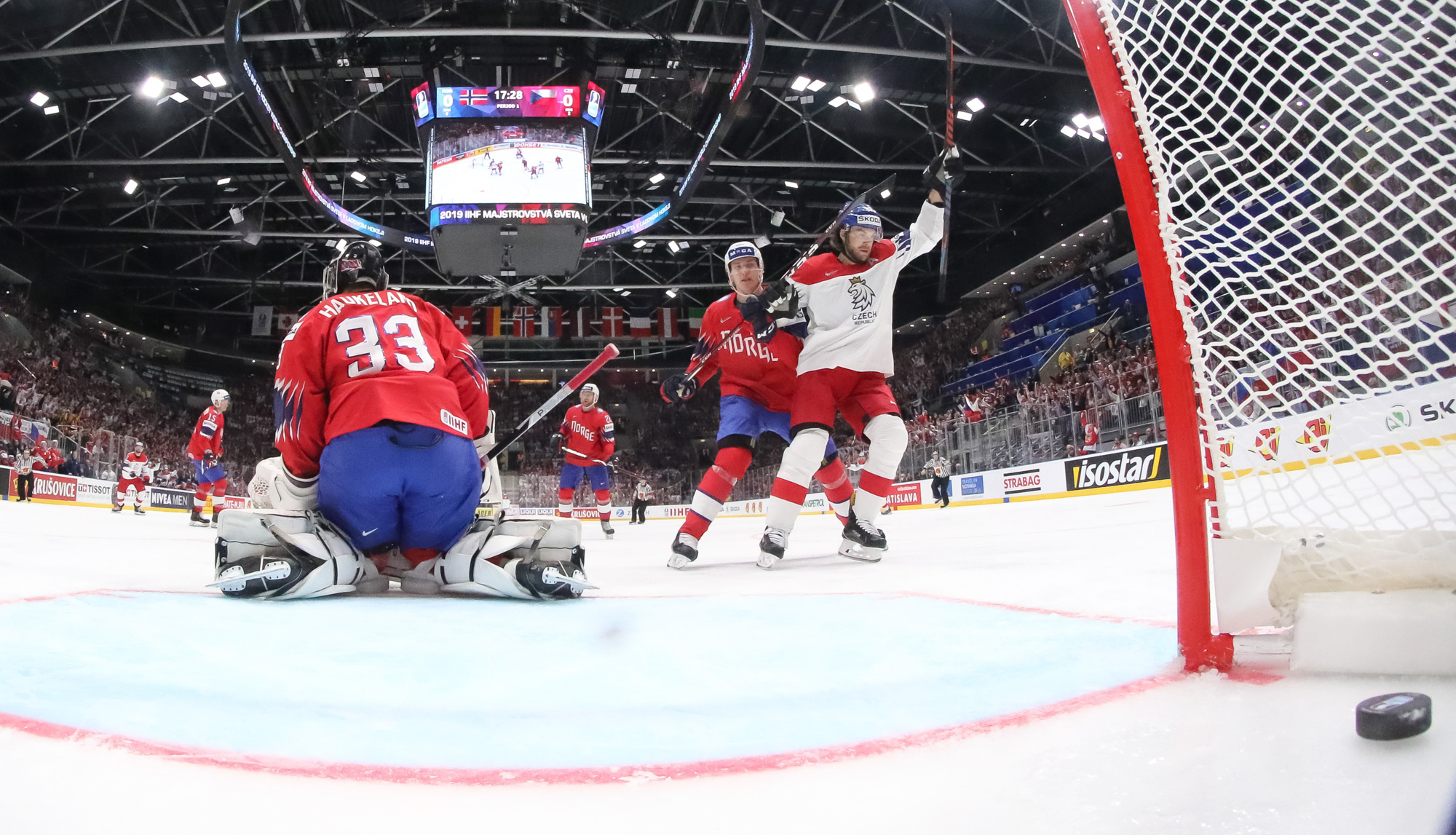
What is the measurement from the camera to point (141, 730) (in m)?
0.94

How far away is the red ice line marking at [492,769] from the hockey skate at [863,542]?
9.50 feet

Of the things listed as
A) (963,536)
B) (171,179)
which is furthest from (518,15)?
(963,536)

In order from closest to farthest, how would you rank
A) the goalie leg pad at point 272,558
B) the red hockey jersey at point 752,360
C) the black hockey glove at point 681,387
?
the goalie leg pad at point 272,558, the red hockey jersey at point 752,360, the black hockey glove at point 681,387

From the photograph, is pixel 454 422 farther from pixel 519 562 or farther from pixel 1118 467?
pixel 1118 467

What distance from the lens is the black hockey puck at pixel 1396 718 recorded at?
2.64 feet

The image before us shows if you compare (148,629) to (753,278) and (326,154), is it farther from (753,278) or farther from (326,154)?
(326,154)

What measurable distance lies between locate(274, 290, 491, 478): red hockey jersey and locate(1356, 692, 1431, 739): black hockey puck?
2.18 metres

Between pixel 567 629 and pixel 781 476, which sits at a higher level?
pixel 781 476

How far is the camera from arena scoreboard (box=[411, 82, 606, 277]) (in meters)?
9.14

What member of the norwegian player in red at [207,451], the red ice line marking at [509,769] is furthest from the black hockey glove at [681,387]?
the norwegian player in red at [207,451]

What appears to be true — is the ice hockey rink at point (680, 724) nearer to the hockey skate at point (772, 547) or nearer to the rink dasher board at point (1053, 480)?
the hockey skate at point (772, 547)

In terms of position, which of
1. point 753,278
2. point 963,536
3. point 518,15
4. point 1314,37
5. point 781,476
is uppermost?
point 518,15

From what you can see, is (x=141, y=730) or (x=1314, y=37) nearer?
(x=141, y=730)

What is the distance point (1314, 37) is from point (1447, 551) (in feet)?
3.13
